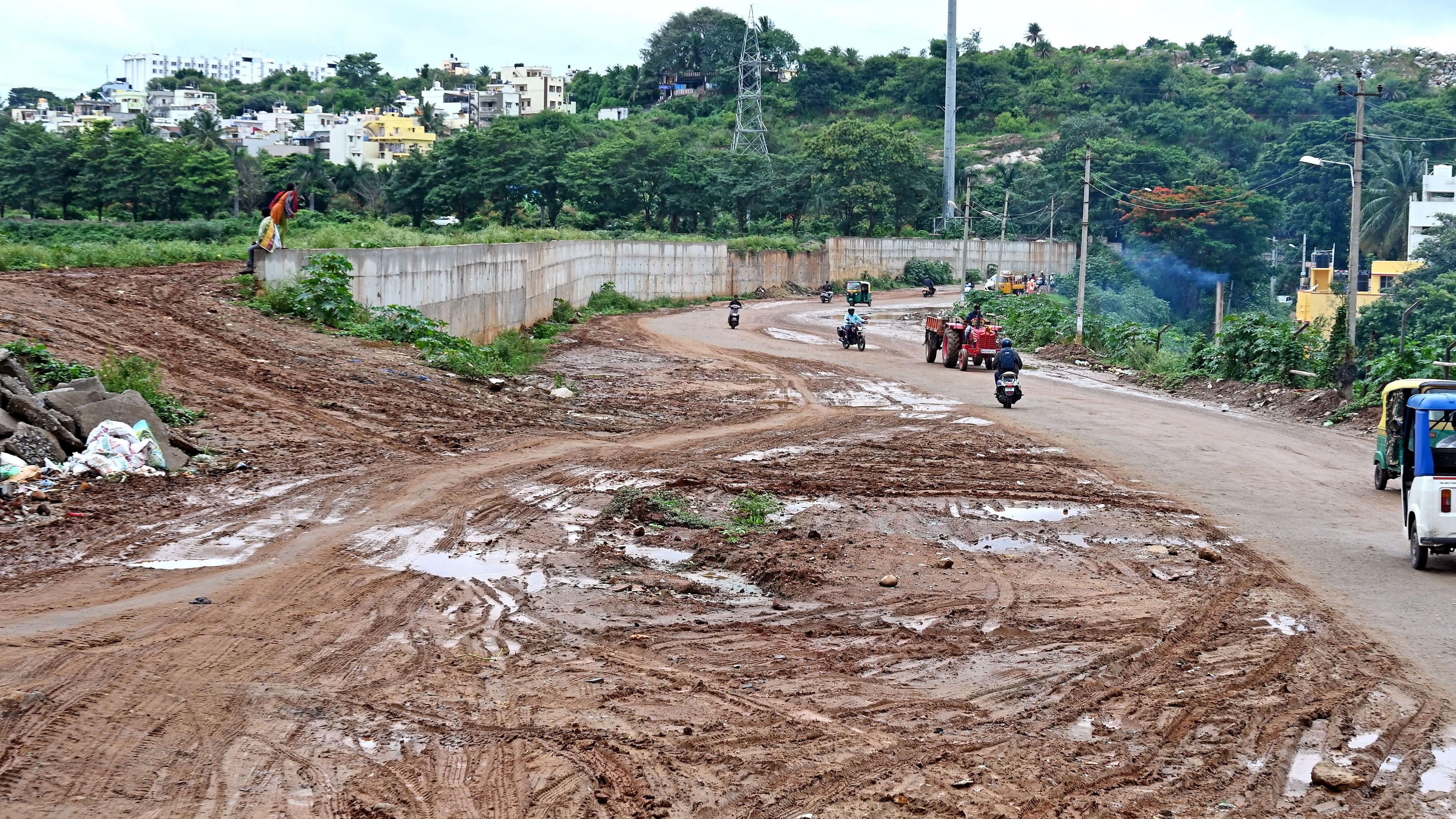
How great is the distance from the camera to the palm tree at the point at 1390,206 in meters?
78.8

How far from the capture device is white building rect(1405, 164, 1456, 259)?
239ft

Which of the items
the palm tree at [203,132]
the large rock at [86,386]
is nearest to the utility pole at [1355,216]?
the large rock at [86,386]

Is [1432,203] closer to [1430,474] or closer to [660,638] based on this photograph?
[1430,474]

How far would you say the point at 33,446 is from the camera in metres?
13.4

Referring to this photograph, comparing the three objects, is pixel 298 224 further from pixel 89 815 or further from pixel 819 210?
pixel 819 210

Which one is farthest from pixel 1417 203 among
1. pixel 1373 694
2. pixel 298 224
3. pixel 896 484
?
pixel 1373 694

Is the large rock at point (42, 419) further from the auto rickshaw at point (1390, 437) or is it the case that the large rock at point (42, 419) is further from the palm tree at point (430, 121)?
the palm tree at point (430, 121)

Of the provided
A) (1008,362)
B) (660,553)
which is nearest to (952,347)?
(1008,362)

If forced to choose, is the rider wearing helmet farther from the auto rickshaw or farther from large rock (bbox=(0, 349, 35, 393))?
large rock (bbox=(0, 349, 35, 393))

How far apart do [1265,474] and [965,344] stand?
16092 millimetres

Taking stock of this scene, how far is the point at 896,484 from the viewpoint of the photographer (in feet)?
54.8

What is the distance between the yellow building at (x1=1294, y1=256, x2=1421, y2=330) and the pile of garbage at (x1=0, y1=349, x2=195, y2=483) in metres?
49.1

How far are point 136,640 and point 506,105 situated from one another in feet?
641

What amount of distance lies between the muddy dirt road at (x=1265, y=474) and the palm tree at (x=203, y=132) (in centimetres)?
7340
